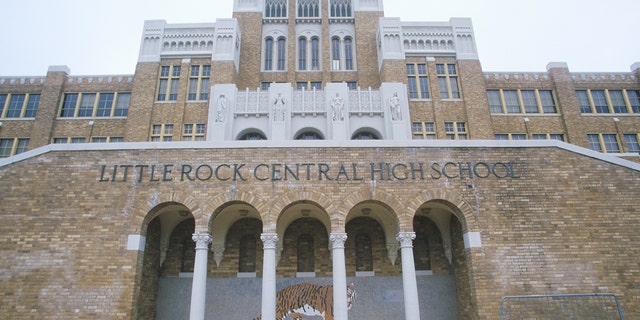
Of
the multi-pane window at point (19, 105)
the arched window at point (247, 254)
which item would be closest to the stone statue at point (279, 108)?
the arched window at point (247, 254)

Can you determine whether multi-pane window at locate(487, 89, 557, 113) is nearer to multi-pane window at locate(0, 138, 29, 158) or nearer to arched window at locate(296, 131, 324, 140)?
arched window at locate(296, 131, 324, 140)

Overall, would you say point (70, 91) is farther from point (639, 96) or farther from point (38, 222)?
point (639, 96)

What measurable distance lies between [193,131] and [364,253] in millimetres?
14566

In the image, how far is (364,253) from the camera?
16.4 metres

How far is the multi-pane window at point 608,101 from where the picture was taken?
92.6ft

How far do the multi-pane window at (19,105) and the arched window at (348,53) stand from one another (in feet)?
71.5

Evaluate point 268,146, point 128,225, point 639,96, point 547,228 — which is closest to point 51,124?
point 128,225

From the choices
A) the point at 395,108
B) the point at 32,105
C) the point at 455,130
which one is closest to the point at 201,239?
the point at 395,108

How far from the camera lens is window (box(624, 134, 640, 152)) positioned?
1075 inches

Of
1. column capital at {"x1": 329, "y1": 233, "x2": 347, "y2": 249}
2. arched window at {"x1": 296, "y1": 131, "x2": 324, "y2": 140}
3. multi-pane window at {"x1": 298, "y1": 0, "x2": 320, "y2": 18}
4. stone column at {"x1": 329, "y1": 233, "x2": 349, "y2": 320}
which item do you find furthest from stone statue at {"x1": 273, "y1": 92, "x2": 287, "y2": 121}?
stone column at {"x1": 329, "y1": 233, "x2": 349, "y2": 320}

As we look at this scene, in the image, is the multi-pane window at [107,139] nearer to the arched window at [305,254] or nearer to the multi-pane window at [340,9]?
the arched window at [305,254]

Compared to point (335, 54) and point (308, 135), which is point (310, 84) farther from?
point (308, 135)

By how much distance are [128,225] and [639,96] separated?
33.6m

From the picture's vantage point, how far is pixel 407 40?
27.6 metres
